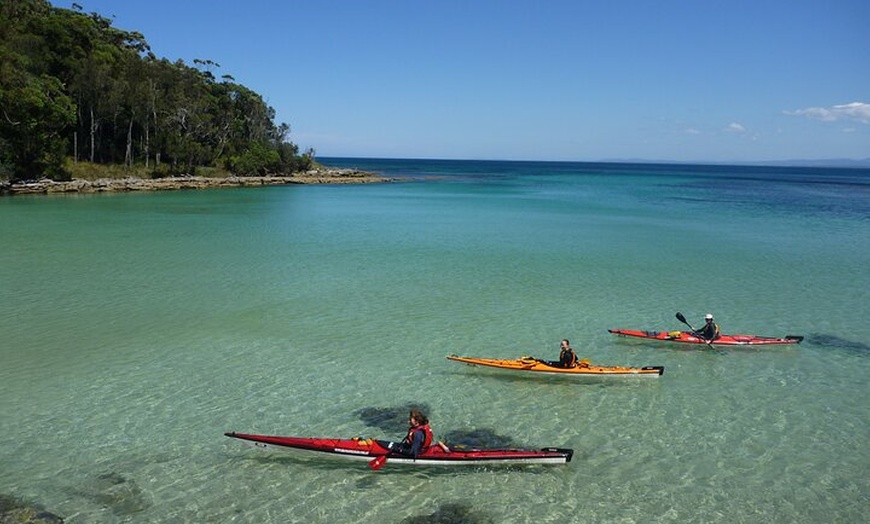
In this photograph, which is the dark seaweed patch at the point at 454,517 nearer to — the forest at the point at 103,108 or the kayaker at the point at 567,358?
the kayaker at the point at 567,358

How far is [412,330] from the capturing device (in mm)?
20703

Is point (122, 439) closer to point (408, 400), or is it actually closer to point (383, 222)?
point (408, 400)

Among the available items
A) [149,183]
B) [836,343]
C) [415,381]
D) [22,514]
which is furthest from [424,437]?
[149,183]

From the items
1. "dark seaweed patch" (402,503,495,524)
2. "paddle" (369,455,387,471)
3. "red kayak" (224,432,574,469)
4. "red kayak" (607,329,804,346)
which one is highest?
"red kayak" (607,329,804,346)

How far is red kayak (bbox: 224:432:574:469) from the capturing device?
11844mm

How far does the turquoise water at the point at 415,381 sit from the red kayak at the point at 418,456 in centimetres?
25

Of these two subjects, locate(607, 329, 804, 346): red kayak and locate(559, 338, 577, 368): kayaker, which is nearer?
locate(559, 338, 577, 368): kayaker

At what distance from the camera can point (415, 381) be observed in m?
16.4

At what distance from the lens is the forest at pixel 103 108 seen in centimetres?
6241

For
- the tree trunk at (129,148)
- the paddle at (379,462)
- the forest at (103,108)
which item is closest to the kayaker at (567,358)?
the paddle at (379,462)

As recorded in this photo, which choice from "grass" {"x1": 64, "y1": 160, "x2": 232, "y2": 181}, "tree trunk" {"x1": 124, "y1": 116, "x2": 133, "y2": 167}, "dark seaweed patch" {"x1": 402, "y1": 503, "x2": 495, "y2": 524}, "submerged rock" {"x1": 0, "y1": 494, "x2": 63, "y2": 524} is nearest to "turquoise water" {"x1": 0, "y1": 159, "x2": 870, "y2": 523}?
"dark seaweed patch" {"x1": 402, "y1": 503, "x2": 495, "y2": 524}

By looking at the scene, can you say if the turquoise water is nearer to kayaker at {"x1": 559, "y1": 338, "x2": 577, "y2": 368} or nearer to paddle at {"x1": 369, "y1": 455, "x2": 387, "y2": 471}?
paddle at {"x1": 369, "y1": 455, "x2": 387, "y2": 471}

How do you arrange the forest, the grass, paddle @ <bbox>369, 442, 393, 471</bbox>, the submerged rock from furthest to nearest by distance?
the grass, the forest, paddle @ <bbox>369, 442, 393, 471</bbox>, the submerged rock

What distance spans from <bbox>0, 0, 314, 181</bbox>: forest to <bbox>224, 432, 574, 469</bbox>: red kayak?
64.3 metres
